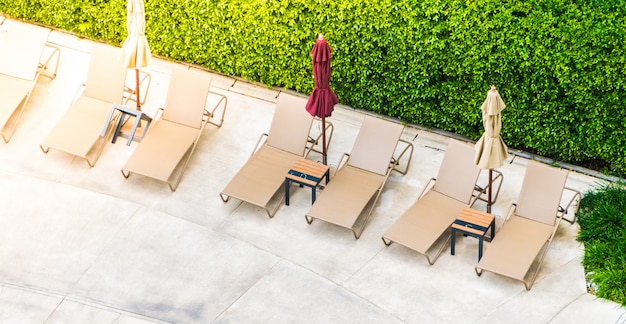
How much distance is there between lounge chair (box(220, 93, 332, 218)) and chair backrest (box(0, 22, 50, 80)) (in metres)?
4.05

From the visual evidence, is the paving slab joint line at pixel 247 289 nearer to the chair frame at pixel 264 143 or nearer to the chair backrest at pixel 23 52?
the chair frame at pixel 264 143

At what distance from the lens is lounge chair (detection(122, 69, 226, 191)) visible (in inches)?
650

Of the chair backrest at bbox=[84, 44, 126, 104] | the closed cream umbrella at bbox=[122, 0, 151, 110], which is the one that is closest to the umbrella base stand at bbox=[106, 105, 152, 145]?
the chair backrest at bbox=[84, 44, 126, 104]

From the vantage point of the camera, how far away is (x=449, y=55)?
16.5 metres

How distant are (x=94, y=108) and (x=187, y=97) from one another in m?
1.54

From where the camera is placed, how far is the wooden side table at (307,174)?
16.0m

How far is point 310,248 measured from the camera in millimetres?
15531

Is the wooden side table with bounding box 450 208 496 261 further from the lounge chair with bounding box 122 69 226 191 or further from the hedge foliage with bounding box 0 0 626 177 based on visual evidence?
the lounge chair with bounding box 122 69 226 191

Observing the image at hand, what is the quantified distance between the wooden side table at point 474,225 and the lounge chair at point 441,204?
180 mm

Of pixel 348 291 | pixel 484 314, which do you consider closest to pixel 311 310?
pixel 348 291

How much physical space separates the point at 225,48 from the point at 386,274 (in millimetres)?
5204

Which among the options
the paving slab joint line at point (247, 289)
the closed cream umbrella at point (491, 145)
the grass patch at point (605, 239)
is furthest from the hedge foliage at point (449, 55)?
the paving slab joint line at point (247, 289)

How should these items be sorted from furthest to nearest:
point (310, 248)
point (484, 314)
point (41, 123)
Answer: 1. point (41, 123)
2. point (310, 248)
3. point (484, 314)

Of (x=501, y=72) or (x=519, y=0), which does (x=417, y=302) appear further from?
(x=519, y=0)
